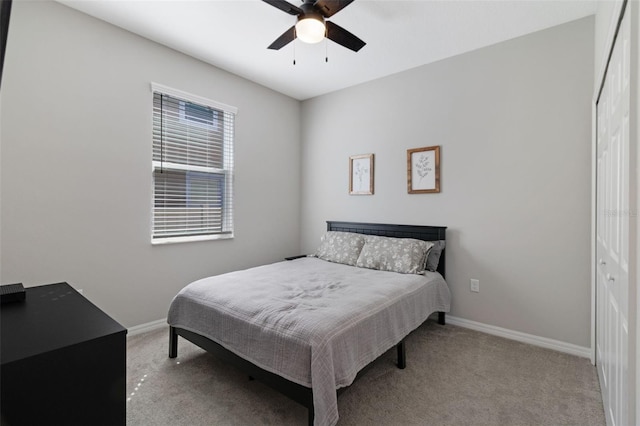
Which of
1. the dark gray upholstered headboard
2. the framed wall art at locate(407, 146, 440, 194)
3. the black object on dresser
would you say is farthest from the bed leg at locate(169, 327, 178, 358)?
the framed wall art at locate(407, 146, 440, 194)

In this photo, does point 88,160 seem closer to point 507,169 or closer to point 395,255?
point 395,255

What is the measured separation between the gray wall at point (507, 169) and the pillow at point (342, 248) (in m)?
0.46

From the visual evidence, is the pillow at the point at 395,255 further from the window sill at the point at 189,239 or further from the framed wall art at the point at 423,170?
the window sill at the point at 189,239

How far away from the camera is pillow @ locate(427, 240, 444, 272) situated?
3154 millimetres

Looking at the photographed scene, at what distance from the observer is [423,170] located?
3.42 meters

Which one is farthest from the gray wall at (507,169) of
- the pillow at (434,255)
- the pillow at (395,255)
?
the pillow at (395,255)

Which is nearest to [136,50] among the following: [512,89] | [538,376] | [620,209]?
[512,89]

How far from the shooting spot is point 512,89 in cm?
288

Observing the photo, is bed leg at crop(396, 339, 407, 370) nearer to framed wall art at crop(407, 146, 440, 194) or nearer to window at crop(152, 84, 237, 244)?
framed wall art at crop(407, 146, 440, 194)

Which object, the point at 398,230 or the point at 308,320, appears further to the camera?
the point at 398,230

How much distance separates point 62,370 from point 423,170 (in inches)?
129

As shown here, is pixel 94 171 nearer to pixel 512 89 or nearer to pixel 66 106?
pixel 66 106

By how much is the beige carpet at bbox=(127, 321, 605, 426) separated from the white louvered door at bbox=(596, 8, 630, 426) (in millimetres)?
365

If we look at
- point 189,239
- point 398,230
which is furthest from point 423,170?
point 189,239
